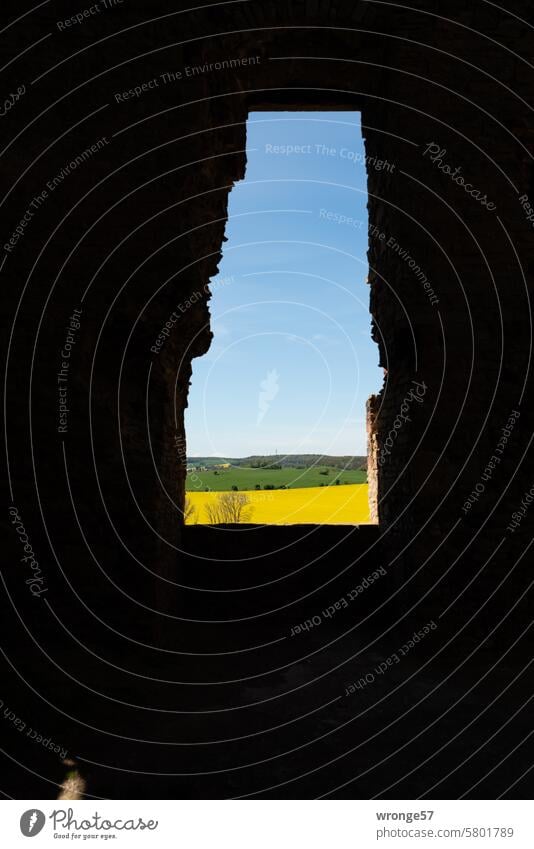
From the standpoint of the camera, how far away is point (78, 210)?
21.2 ft

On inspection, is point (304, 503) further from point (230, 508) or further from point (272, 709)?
point (272, 709)

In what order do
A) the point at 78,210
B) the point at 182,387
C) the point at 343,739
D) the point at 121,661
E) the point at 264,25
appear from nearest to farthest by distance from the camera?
the point at 343,739 → the point at 121,661 → the point at 78,210 → the point at 264,25 → the point at 182,387

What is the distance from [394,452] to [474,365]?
5.33 ft

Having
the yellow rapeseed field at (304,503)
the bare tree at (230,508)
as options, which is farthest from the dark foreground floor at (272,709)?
the bare tree at (230,508)

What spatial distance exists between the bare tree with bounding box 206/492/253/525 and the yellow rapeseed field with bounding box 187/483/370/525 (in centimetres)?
33

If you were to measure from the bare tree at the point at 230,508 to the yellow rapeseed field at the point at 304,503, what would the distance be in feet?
1.08

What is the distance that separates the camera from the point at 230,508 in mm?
19875

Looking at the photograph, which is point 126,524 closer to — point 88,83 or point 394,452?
point 394,452

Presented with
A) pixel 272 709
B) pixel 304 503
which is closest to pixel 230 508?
pixel 304 503

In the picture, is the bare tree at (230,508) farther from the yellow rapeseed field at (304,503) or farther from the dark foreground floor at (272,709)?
the dark foreground floor at (272,709)

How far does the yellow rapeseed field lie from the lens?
1731 centimetres

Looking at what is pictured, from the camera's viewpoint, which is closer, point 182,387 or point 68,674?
point 68,674

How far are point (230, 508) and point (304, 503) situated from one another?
2.94 metres

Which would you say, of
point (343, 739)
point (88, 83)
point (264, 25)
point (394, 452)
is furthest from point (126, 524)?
point (264, 25)
